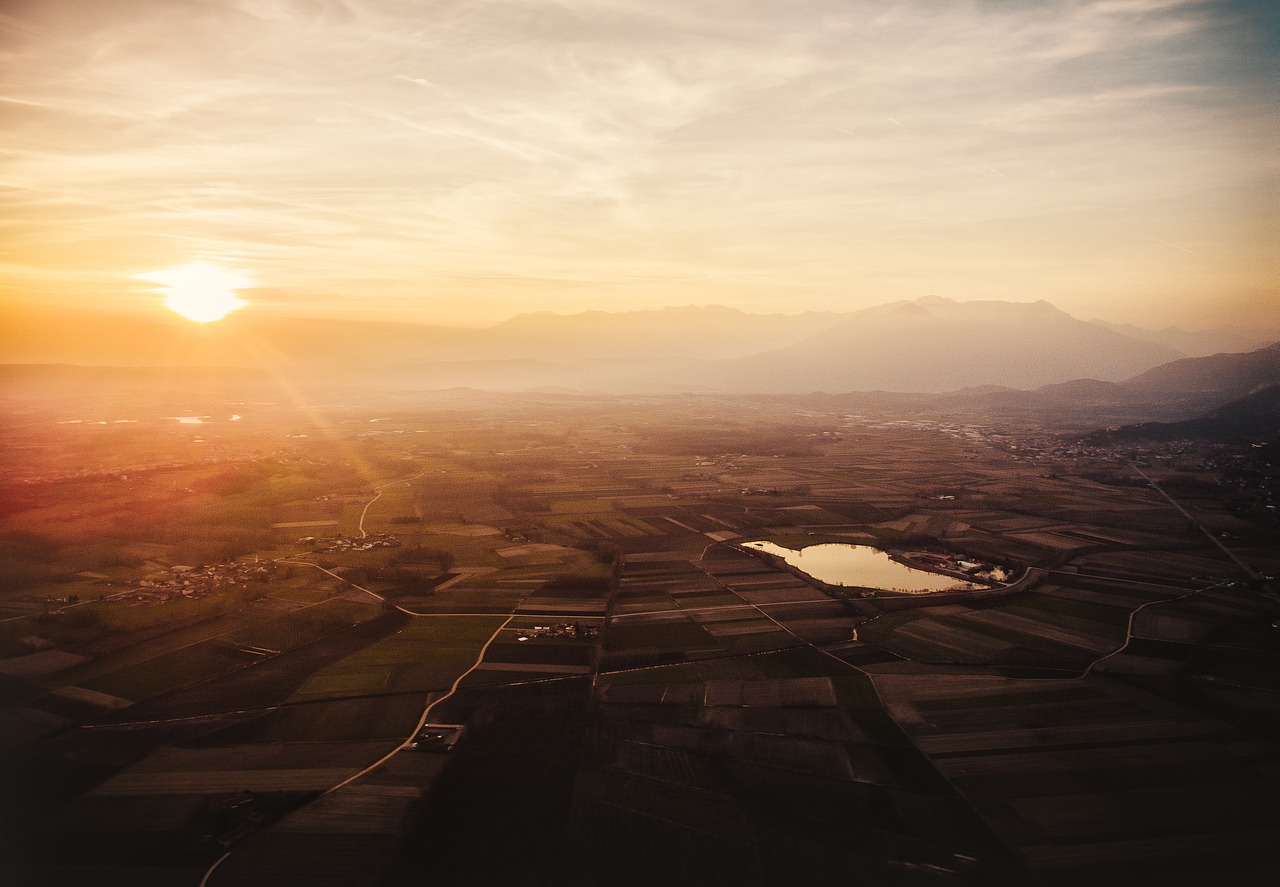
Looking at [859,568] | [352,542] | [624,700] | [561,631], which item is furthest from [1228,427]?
[352,542]

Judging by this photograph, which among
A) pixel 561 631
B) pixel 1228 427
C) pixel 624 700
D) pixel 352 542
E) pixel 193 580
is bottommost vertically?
pixel 624 700

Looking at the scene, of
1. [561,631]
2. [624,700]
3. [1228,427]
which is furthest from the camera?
[1228,427]

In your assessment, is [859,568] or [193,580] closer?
[193,580]

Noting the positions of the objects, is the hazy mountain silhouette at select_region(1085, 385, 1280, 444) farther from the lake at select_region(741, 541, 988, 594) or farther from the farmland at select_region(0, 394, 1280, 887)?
the lake at select_region(741, 541, 988, 594)

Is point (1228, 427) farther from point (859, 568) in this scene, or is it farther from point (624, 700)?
point (624, 700)

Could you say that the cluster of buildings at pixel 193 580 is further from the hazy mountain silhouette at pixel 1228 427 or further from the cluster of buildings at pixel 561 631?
the hazy mountain silhouette at pixel 1228 427

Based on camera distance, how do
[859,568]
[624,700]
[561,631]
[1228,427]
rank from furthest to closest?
[1228,427], [859,568], [561,631], [624,700]
